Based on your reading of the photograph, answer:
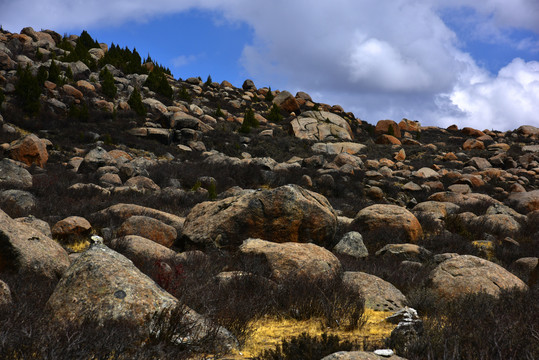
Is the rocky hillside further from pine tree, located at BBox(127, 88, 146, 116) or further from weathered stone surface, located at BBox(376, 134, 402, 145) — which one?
weathered stone surface, located at BBox(376, 134, 402, 145)

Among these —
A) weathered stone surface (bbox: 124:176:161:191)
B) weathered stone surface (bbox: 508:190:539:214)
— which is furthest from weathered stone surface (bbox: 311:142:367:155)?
weathered stone surface (bbox: 124:176:161:191)

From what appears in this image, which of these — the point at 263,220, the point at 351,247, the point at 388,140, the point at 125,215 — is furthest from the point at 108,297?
the point at 388,140

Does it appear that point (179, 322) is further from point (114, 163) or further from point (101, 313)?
point (114, 163)

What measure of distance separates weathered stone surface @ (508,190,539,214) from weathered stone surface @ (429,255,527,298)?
A: 12.4m

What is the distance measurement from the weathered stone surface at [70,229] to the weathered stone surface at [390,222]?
642 cm

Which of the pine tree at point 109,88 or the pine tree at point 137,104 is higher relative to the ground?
the pine tree at point 109,88

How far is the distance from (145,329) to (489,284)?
179 inches

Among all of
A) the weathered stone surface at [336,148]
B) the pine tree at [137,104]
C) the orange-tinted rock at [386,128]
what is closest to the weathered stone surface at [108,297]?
the weathered stone surface at [336,148]

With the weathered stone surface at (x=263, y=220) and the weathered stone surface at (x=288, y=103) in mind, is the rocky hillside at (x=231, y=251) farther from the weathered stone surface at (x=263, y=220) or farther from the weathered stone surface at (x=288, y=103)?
the weathered stone surface at (x=288, y=103)

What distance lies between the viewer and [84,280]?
10.8 ft

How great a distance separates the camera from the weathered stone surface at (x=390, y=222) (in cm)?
995

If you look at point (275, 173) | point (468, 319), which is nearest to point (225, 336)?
point (468, 319)

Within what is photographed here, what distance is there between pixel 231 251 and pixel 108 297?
14.3ft

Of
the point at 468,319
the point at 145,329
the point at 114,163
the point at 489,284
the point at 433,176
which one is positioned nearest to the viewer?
the point at 145,329
